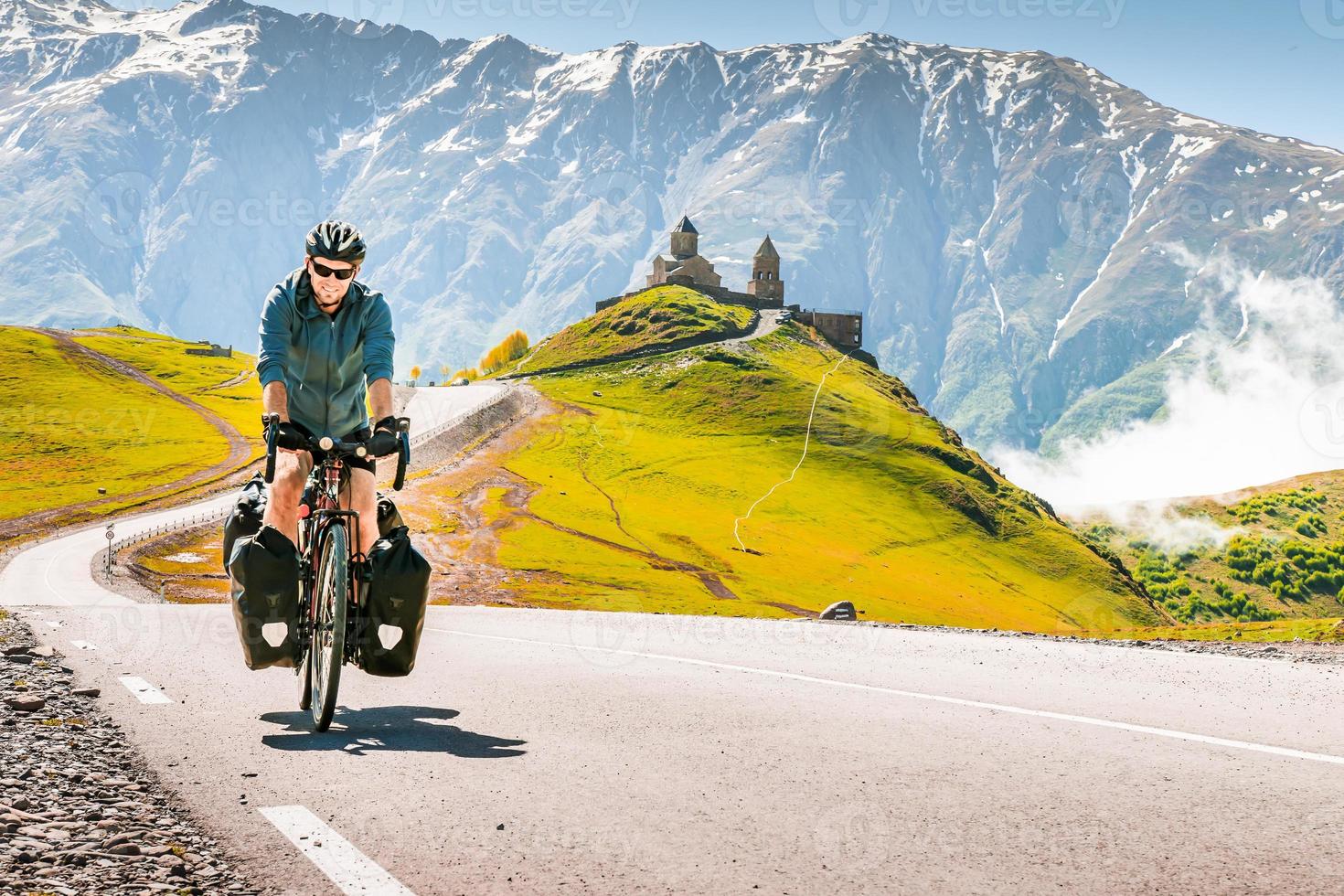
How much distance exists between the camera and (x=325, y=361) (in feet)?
33.2

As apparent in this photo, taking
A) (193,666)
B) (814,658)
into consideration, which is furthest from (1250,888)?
(193,666)

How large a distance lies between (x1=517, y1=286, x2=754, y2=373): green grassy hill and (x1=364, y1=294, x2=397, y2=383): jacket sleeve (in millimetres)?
166390

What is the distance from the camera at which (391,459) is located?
10977 mm

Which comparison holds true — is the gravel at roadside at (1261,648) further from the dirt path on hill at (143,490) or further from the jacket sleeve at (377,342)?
the dirt path on hill at (143,490)

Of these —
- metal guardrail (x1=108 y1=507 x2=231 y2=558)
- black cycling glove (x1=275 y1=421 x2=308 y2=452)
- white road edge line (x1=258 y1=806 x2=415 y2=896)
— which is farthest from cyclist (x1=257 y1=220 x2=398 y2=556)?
metal guardrail (x1=108 y1=507 x2=231 y2=558)

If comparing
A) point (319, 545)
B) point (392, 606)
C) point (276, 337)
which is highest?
point (276, 337)

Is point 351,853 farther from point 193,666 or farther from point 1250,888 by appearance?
point 193,666

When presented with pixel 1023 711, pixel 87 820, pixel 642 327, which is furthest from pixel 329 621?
Answer: pixel 642 327

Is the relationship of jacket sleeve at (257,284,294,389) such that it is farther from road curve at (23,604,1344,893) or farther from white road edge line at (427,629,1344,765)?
white road edge line at (427,629,1344,765)

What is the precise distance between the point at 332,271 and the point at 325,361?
0.79 metres

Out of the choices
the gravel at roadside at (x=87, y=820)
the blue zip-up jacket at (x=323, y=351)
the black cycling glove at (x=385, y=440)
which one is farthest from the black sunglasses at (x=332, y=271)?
the gravel at roadside at (x=87, y=820)

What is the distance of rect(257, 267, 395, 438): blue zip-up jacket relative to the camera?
9977 mm

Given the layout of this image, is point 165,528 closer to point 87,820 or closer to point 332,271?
point 332,271

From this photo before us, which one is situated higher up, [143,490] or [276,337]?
[143,490]
